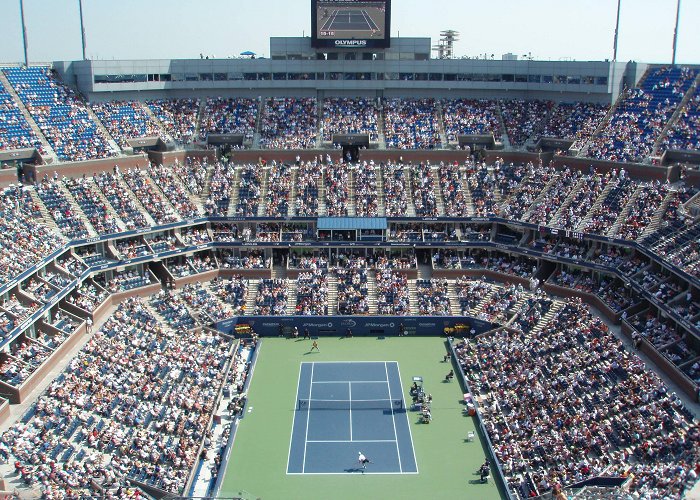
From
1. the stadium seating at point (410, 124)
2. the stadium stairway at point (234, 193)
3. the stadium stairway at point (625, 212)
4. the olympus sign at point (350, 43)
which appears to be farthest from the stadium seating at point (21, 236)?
the stadium stairway at point (625, 212)

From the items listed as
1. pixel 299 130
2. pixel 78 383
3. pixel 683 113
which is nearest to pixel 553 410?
pixel 78 383

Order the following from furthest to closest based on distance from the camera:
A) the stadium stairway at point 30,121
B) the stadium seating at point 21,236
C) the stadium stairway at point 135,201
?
the stadium stairway at point 30,121 → the stadium stairway at point 135,201 → the stadium seating at point 21,236

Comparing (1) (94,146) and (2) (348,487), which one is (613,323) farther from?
(1) (94,146)

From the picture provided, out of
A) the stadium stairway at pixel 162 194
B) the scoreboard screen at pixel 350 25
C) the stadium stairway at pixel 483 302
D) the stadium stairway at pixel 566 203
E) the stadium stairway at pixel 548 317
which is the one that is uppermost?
the scoreboard screen at pixel 350 25

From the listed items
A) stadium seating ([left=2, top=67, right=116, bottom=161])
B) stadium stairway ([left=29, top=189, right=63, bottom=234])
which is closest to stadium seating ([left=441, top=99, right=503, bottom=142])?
stadium seating ([left=2, top=67, right=116, bottom=161])

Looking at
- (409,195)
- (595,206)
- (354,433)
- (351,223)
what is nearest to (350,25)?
(409,195)

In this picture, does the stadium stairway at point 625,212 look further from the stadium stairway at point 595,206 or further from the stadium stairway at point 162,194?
the stadium stairway at point 162,194

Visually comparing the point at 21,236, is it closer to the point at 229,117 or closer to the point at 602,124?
the point at 229,117

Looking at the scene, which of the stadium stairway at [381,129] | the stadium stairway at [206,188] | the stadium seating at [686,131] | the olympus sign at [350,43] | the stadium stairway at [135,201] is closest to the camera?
the stadium stairway at [135,201]
